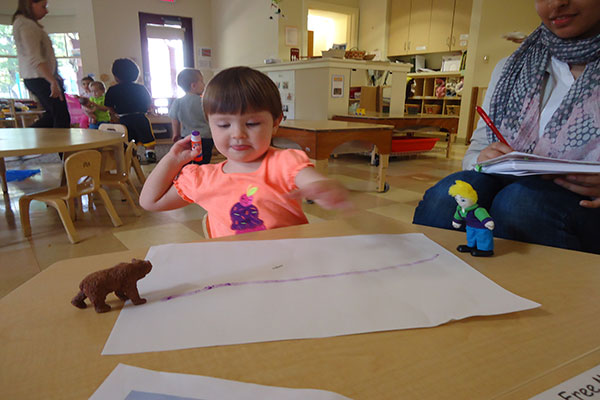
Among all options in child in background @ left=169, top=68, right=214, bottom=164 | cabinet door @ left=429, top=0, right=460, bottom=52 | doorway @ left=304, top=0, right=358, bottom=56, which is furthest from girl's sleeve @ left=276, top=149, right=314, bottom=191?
cabinet door @ left=429, top=0, right=460, bottom=52

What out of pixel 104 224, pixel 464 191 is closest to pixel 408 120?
pixel 104 224

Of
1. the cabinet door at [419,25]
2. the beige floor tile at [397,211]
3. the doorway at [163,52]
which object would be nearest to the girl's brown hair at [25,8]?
the beige floor tile at [397,211]

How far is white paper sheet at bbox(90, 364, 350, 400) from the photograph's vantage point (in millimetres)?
289

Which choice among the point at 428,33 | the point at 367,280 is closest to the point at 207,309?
the point at 367,280

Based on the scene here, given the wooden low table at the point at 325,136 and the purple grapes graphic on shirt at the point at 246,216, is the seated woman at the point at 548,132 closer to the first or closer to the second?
the purple grapes graphic on shirt at the point at 246,216

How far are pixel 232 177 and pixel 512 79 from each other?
0.81 meters

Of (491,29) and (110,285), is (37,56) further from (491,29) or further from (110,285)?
(491,29)

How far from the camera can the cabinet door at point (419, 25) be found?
6.05 m

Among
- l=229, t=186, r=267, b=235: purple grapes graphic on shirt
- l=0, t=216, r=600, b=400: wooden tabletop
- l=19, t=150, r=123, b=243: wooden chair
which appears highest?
l=0, t=216, r=600, b=400: wooden tabletop

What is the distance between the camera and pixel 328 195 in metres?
0.57

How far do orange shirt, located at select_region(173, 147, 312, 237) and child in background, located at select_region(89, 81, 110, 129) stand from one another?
3.14m

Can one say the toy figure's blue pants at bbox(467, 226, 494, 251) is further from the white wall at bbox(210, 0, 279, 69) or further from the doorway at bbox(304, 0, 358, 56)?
the doorway at bbox(304, 0, 358, 56)

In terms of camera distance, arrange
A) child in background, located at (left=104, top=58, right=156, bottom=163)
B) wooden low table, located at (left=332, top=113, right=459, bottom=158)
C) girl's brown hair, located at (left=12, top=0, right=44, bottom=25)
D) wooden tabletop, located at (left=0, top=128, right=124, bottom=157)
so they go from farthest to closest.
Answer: wooden low table, located at (left=332, top=113, right=459, bottom=158) → child in background, located at (left=104, top=58, right=156, bottom=163) → girl's brown hair, located at (left=12, top=0, right=44, bottom=25) → wooden tabletop, located at (left=0, top=128, right=124, bottom=157)

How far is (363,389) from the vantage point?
0.98 feet
